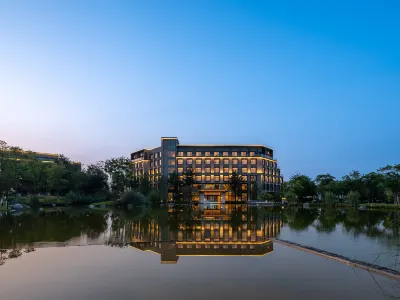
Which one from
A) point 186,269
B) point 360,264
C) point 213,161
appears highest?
point 213,161

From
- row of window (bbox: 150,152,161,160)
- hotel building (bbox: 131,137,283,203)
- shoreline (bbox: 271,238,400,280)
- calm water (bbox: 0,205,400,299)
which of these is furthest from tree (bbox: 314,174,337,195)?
shoreline (bbox: 271,238,400,280)

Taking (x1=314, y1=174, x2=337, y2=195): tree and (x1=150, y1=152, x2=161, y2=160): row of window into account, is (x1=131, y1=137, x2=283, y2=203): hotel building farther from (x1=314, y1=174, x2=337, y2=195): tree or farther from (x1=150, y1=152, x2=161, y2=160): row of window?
(x1=314, y1=174, x2=337, y2=195): tree

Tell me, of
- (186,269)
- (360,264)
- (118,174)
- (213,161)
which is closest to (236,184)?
(213,161)

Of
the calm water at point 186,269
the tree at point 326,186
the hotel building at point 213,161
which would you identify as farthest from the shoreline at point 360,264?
the hotel building at point 213,161

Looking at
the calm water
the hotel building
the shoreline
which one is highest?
the hotel building

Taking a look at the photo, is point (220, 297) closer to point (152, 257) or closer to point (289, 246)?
point (152, 257)

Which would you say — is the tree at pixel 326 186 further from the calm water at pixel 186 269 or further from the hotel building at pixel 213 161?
the calm water at pixel 186 269

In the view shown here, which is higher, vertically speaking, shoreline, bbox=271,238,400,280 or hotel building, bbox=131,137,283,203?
hotel building, bbox=131,137,283,203

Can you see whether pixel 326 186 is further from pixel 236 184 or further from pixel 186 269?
pixel 186 269

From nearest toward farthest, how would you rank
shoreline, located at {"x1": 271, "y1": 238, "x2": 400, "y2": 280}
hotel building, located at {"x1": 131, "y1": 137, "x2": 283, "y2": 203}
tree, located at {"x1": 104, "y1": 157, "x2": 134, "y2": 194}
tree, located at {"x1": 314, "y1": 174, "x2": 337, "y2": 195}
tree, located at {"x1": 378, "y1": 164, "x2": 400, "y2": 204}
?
shoreline, located at {"x1": 271, "y1": 238, "x2": 400, "y2": 280} → tree, located at {"x1": 378, "y1": 164, "x2": 400, "y2": 204} → tree, located at {"x1": 314, "y1": 174, "x2": 337, "y2": 195} → tree, located at {"x1": 104, "y1": 157, "x2": 134, "y2": 194} → hotel building, located at {"x1": 131, "y1": 137, "x2": 283, "y2": 203}

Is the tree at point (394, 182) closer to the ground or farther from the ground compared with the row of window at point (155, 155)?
closer to the ground

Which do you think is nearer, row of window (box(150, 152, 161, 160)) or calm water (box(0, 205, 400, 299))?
calm water (box(0, 205, 400, 299))

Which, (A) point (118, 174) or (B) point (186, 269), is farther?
(A) point (118, 174)

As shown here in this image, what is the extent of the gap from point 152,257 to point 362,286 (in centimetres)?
886
